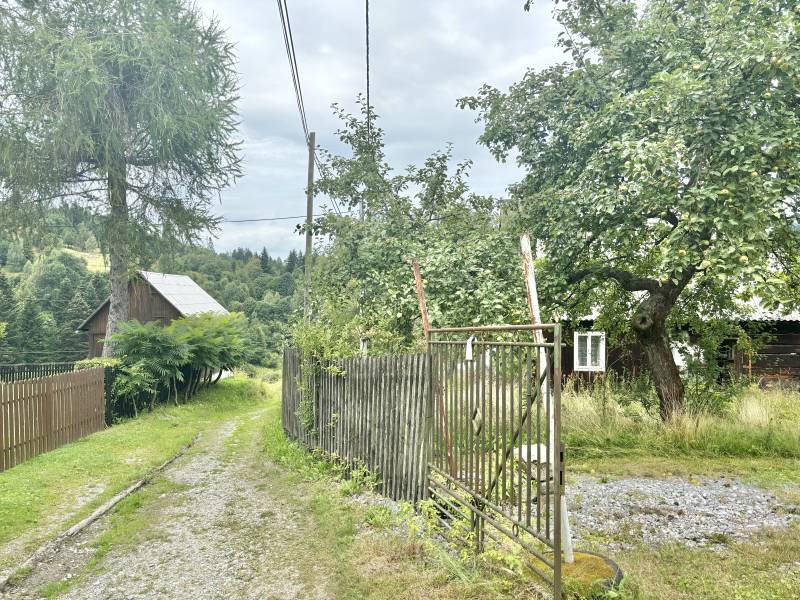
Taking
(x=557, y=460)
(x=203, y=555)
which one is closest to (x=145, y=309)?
(x=203, y=555)

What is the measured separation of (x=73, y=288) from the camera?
50.5 meters

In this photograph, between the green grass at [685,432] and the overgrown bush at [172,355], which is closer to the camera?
the green grass at [685,432]

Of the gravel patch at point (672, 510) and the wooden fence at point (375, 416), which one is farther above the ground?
the wooden fence at point (375, 416)

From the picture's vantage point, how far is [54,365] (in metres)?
18.2

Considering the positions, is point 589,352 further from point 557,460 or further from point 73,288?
point 73,288

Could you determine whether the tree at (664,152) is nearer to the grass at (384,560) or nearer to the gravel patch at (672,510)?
the gravel patch at (672,510)

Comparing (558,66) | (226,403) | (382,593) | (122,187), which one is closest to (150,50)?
(122,187)

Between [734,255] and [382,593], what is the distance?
583cm

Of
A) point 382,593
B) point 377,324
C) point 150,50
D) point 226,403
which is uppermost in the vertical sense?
point 150,50

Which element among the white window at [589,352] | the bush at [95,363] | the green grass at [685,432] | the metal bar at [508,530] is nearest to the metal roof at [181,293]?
the bush at [95,363]

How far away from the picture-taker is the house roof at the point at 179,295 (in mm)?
31128

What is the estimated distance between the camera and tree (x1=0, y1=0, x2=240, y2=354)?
17.2 m

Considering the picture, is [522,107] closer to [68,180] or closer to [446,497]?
[446,497]

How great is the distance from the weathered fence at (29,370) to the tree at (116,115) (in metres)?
1.40
